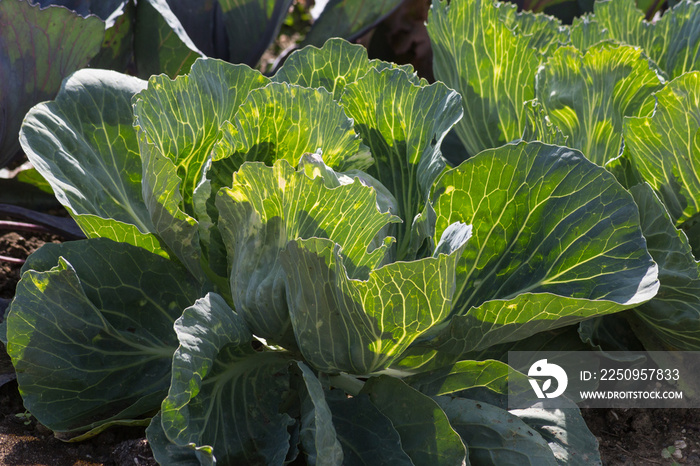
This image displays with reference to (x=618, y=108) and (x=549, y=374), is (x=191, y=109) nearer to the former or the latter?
(x=549, y=374)

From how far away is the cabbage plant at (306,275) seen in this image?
1.31 metres

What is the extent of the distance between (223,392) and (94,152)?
27.7 inches

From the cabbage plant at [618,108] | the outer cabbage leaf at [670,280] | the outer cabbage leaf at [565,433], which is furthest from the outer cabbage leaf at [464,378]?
the outer cabbage leaf at [670,280]

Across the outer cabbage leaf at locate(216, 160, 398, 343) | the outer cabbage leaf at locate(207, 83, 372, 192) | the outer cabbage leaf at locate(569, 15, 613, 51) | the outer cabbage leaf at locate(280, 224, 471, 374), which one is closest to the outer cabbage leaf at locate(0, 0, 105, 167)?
the outer cabbage leaf at locate(207, 83, 372, 192)

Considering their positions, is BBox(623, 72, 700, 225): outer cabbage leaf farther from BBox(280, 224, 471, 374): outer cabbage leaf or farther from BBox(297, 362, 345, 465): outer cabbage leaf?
BBox(297, 362, 345, 465): outer cabbage leaf

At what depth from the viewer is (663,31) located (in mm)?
2332

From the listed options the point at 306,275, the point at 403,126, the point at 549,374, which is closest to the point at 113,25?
the point at 403,126

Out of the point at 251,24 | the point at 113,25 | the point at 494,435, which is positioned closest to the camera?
the point at 494,435

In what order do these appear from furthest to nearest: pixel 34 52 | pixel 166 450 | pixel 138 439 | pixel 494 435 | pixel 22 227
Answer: pixel 22 227 < pixel 34 52 < pixel 138 439 < pixel 494 435 < pixel 166 450

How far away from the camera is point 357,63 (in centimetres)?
184

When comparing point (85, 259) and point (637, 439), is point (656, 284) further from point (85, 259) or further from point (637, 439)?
point (85, 259)

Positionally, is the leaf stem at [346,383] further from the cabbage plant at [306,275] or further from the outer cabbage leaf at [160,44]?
the outer cabbage leaf at [160,44]

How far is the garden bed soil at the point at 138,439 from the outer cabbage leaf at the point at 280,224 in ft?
1.43

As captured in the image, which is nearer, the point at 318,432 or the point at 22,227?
the point at 318,432
